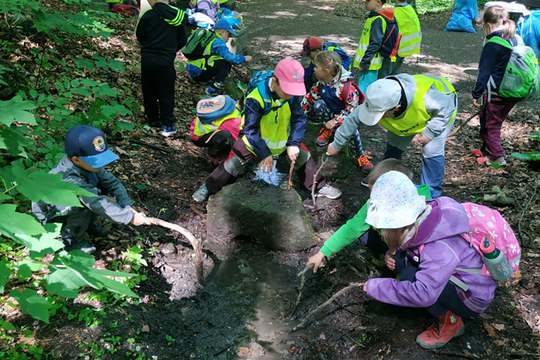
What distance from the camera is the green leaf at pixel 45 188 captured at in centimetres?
157

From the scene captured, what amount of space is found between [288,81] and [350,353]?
2389 millimetres

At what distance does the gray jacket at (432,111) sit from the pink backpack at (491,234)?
1.29 metres

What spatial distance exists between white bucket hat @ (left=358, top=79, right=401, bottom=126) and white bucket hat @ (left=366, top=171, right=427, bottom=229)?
3.77ft

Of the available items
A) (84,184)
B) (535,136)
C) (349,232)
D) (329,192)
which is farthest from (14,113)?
(535,136)

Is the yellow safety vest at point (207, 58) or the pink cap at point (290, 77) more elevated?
the pink cap at point (290, 77)

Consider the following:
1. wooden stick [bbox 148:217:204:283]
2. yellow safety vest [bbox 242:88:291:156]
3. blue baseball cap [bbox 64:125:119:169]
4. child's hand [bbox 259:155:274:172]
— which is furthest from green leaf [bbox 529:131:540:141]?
blue baseball cap [bbox 64:125:119:169]

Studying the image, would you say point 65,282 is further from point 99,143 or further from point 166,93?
point 166,93

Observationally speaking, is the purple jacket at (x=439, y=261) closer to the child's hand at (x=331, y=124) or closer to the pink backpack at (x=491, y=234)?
the pink backpack at (x=491, y=234)

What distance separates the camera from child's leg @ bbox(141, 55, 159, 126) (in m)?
5.32

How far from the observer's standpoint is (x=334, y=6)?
48.5ft

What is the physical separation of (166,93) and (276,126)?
180cm

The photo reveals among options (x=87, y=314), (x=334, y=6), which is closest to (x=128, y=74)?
(x=87, y=314)

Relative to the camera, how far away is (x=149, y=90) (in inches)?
216

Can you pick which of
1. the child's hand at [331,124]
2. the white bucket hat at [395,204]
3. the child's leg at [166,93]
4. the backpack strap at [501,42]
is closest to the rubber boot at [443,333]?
the white bucket hat at [395,204]
